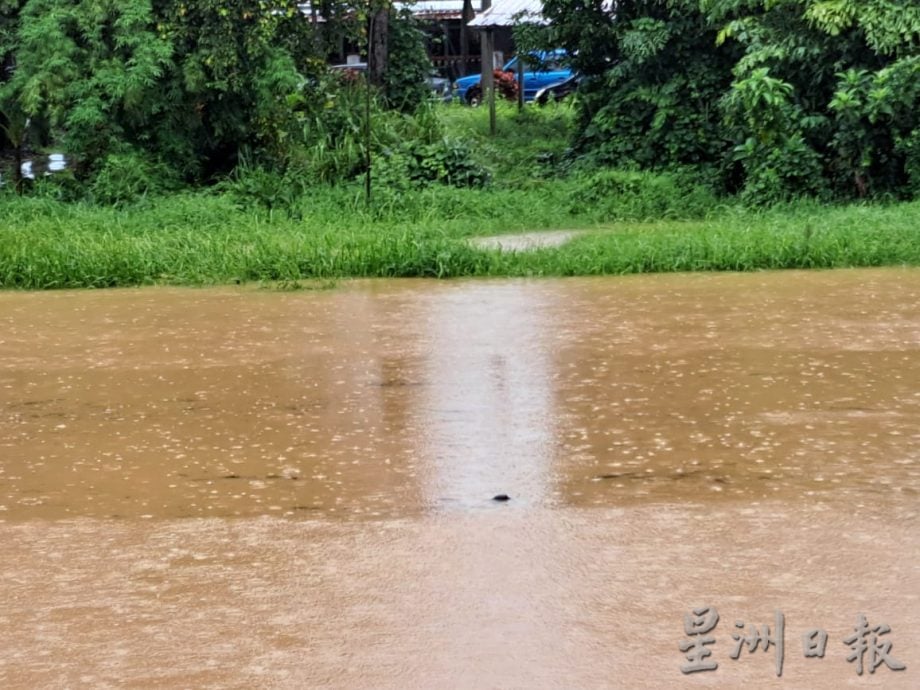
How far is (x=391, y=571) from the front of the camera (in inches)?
154

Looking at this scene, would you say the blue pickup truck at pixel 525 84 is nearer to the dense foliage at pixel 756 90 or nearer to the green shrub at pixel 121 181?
the dense foliage at pixel 756 90

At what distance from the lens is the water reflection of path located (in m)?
4.81

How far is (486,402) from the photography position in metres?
5.91

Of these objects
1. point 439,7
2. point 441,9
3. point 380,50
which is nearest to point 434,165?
point 380,50

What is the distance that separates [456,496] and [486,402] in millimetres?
1330

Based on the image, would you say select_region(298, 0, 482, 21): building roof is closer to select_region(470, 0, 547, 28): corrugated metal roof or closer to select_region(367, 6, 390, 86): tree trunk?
select_region(470, 0, 547, 28): corrugated metal roof

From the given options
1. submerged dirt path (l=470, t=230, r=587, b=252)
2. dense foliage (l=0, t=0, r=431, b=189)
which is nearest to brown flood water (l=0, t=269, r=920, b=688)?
submerged dirt path (l=470, t=230, r=587, b=252)

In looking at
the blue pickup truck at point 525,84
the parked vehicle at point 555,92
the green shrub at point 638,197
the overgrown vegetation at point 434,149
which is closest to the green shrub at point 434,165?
the overgrown vegetation at point 434,149

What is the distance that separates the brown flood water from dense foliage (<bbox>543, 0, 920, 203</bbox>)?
17.1ft

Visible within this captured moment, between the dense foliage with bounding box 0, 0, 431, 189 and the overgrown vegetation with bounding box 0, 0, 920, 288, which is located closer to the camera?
the overgrown vegetation with bounding box 0, 0, 920, 288

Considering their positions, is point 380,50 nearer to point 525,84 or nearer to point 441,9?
point 525,84

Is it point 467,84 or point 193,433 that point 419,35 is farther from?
point 193,433

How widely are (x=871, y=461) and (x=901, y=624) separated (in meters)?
1.54

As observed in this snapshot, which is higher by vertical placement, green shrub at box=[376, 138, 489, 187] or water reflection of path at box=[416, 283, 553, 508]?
green shrub at box=[376, 138, 489, 187]
